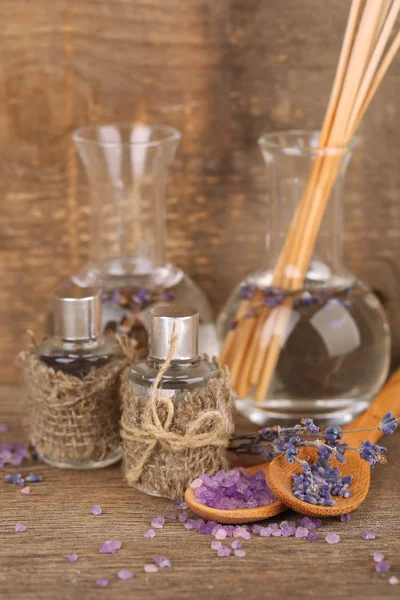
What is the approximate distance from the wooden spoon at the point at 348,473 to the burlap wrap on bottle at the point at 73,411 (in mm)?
137

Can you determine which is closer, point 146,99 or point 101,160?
point 101,160

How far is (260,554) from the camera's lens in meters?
0.52

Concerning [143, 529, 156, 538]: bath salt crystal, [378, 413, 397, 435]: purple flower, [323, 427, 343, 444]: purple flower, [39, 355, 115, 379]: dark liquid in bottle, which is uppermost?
[39, 355, 115, 379]: dark liquid in bottle

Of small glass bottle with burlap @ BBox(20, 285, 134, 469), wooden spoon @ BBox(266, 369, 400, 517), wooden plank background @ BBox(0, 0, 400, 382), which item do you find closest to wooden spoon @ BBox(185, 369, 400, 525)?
wooden spoon @ BBox(266, 369, 400, 517)

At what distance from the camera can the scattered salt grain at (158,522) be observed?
56 cm

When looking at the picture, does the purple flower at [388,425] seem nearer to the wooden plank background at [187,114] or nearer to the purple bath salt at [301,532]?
the purple bath salt at [301,532]

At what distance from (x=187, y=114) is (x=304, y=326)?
0.90 feet

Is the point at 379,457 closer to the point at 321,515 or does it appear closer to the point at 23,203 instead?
the point at 321,515

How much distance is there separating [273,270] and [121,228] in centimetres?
15

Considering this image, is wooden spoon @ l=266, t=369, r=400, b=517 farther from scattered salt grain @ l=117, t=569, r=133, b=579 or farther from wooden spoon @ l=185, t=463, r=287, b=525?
scattered salt grain @ l=117, t=569, r=133, b=579

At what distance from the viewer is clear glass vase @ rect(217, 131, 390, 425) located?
676mm

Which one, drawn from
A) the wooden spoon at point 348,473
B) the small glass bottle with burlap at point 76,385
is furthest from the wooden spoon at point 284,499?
the small glass bottle with burlap at point 76,385

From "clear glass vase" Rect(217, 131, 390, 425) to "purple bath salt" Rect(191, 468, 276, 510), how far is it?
12 centimetres

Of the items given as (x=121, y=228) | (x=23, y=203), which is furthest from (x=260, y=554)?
(x=23, y=203)
